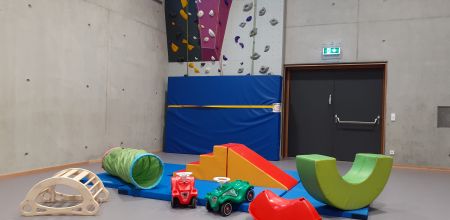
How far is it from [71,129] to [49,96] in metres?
0.72

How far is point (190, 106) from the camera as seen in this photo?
8305 mm

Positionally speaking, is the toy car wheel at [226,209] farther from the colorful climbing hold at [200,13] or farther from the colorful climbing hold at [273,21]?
the colorful climbing hold at [200,13]

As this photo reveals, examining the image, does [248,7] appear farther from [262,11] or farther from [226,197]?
[226,197]

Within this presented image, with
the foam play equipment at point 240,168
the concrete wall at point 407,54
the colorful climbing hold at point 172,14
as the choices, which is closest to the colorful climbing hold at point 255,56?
the concrete wall at point 407,54

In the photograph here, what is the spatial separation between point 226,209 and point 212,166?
1.46 meters

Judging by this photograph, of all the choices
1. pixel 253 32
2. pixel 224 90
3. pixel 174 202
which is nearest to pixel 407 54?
pixel 253 32

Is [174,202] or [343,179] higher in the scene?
[343,179]

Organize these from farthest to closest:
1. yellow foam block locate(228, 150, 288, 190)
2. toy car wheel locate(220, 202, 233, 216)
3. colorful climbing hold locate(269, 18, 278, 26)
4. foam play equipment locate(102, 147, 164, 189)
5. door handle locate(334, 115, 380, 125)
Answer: colorful climbing hold locate(269, 18, 278, 26) < door handle locate(334, 115, 380, 125) < yellow foam block locate(228, 150, 288, 190) < foam play equipment locate(102, 147, 164, 189) < toy car wheel locate(220, 202, 233, 216)

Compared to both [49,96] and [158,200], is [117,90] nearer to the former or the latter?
[49,96]

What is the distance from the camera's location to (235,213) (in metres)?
3.51

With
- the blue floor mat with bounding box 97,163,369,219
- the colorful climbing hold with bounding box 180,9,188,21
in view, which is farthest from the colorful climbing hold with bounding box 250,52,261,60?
the blue floor mat with bounding box 97,163,369,219

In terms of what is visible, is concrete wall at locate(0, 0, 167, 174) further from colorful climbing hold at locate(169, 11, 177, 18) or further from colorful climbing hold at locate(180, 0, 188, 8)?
colorful climbing hold at locate(180, 0, 188, 8)

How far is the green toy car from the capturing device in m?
3.39

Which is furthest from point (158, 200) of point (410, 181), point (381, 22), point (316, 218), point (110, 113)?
point (381, 22)
